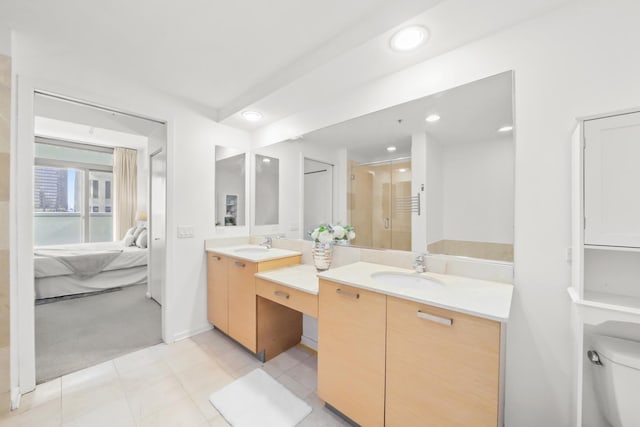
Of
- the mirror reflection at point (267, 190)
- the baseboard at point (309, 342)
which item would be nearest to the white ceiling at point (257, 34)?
the mirror reflection at point (267, 190)

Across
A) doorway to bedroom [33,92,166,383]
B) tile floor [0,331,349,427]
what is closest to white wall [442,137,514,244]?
tile floor [0,331,349,427]

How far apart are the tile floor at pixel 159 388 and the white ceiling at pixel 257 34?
221cm

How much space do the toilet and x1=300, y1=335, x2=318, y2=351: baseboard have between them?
174 centimetres

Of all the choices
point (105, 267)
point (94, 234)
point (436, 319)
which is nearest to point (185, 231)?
Answer: point (436, 319)

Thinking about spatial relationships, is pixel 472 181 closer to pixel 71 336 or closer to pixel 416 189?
pixel 416 189

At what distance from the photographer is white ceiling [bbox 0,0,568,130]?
49.6 inches

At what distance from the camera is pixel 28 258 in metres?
1.62

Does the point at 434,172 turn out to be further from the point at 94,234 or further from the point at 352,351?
the point at 94,234

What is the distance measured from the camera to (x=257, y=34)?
154cm

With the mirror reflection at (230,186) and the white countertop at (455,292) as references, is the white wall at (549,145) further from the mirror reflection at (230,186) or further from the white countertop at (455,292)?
the mirror reflection at (230,186)

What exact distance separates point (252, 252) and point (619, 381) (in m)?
2.39

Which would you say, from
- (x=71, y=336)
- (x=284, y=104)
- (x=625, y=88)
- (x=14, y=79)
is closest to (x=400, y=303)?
(x=625, y=88)

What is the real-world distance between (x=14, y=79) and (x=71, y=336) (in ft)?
7.43

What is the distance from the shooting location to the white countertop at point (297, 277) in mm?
1599
